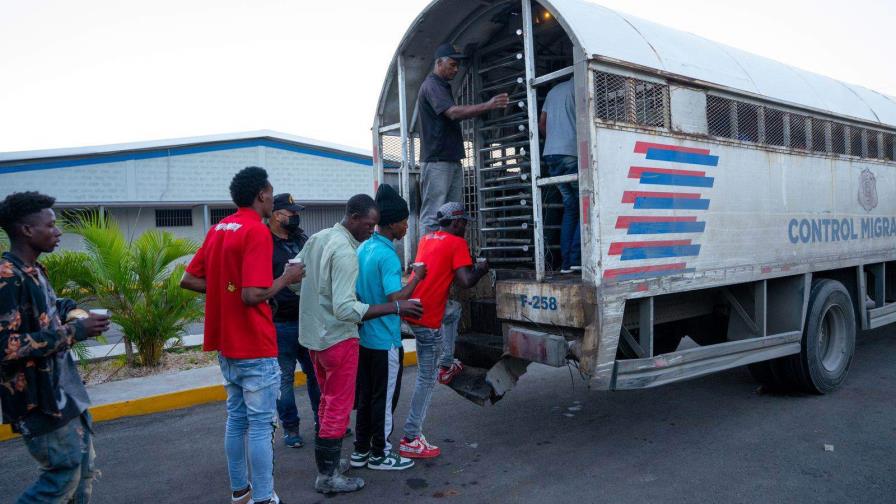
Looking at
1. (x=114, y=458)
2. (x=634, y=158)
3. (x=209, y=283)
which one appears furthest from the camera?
(x=114, y=458)

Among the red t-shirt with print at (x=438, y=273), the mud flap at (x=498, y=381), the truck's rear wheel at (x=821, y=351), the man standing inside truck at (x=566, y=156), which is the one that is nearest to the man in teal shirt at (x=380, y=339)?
the red t-shirt with print at (x=438, y=273)

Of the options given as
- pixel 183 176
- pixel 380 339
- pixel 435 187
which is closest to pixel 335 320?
pixel 380 339

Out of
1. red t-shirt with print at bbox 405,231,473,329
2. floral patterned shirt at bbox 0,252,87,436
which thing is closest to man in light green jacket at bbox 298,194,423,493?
red t-shirt with print at bbox 405,231,473,329

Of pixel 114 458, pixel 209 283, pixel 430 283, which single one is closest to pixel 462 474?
pixel 430 283

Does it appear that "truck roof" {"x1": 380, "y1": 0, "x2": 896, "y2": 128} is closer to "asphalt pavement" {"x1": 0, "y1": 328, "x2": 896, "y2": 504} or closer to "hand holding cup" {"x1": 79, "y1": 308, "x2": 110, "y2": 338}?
"asphalt pavement" {"x1": 0, "y1": 328, "x2": 896, "y2": 504}

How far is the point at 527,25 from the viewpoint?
4414mm

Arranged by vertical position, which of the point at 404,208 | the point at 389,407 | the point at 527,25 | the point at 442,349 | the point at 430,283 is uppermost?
the point at 527,25

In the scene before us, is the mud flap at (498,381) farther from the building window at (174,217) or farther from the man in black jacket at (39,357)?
the building window at (174,217)

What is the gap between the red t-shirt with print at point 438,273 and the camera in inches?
172

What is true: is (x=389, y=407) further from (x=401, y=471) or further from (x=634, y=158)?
(x=634, y=158)

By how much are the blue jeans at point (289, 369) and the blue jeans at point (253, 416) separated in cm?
121

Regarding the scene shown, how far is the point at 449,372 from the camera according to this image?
16.0ft

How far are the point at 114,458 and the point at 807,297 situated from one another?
19.3 ft

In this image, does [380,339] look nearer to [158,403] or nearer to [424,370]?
[424,370]
